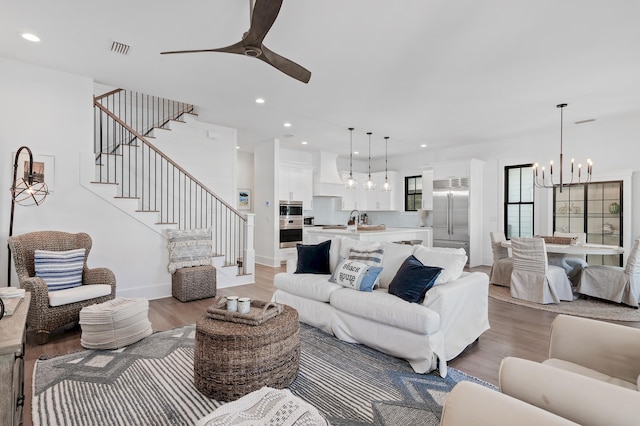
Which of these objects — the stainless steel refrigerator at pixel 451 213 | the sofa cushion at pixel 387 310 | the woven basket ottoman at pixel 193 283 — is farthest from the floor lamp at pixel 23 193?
the stainless steel refrigerator at pixel 451 213

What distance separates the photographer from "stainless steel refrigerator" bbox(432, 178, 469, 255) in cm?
747

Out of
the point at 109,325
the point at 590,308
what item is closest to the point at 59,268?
the point at 109,325

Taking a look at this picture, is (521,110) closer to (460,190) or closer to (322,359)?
(460,190)

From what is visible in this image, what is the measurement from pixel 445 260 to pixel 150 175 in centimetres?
534

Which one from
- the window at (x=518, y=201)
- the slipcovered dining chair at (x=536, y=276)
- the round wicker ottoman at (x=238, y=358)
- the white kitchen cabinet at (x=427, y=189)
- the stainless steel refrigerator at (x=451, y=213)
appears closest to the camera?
the round wicker ottoman at (x=238, y=358)

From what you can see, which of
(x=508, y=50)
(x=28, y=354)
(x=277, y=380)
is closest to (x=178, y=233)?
(x=28, y=354)

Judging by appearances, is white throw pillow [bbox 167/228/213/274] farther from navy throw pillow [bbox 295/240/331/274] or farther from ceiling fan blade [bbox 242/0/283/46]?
ceiling fan blade [bbox 242/0/283/46]

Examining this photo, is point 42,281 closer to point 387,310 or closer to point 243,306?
point 243,306

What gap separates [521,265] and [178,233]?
5143 mm

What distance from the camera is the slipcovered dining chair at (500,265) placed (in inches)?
217

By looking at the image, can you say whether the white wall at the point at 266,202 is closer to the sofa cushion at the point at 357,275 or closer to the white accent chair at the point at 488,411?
the sofa cushion at the point at 357,275

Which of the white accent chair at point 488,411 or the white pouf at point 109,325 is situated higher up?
the white accent chair at point 488,411

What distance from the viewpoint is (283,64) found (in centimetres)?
279

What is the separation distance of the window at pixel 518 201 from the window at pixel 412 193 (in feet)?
7.68
